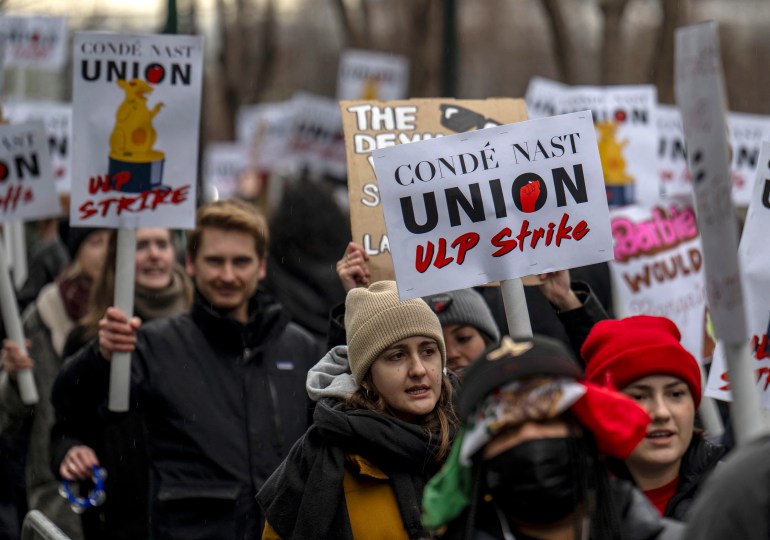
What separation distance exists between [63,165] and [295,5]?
29.2 meters

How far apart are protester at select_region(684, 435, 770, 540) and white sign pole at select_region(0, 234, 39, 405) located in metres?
4.31

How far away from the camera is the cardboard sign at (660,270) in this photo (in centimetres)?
654

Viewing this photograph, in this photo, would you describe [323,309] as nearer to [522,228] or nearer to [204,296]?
[204,296]

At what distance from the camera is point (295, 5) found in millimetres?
39094

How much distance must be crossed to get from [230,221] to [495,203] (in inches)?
62.4

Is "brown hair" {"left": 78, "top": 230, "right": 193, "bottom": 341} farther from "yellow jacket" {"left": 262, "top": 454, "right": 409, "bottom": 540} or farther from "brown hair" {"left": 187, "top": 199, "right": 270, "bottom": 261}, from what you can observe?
"yellow jacket" {"left": 262, "top": 454, "right": 409, "bottom": 540}

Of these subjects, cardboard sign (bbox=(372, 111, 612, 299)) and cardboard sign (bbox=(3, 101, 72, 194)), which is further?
cardboard sign (bbox=(3, 101, 72, 194))

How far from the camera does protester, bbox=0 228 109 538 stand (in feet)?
21.3

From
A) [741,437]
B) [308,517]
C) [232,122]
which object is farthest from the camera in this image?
[232,122]

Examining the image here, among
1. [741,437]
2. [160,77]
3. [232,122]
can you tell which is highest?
[160,77]

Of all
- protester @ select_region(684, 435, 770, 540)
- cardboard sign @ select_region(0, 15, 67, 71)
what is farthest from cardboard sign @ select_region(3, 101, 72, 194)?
protester @ select_region(684, 435, 770, 540)

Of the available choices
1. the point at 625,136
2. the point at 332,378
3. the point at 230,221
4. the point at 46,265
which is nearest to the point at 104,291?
the point at 230,221

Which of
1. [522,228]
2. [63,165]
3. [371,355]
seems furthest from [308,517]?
[63,165]

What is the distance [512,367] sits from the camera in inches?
120
